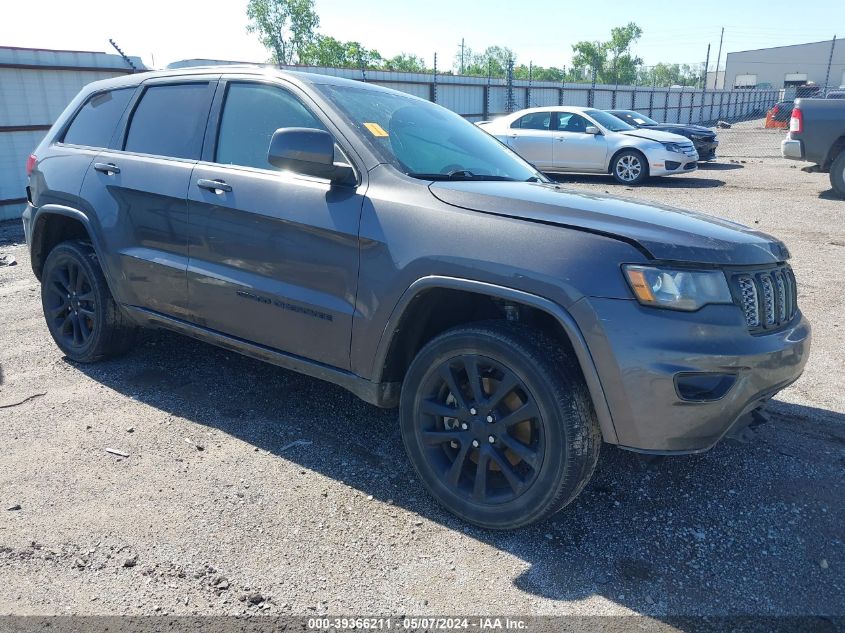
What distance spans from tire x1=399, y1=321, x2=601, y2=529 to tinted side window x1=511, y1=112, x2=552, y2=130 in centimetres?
1297

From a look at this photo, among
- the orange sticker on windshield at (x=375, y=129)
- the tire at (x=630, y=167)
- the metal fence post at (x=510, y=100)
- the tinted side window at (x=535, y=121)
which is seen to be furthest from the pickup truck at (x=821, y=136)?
the metal fence post at (x=510, y=100)

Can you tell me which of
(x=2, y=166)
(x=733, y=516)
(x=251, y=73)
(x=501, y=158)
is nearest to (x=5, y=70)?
(x=2, y=166)

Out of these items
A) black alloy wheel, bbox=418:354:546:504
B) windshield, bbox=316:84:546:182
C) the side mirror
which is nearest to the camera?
black alloy wheel, bbox=418:354:546:504

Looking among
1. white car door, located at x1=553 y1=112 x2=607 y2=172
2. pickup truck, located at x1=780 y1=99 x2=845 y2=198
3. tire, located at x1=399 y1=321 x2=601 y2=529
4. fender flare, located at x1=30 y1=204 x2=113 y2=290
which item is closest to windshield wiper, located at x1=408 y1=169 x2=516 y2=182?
tire, located at x1=399 y1=321 x2=601 y2=529

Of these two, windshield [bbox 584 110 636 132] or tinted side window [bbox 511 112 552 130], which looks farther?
tinted side window [bbox 511 112 552 130]

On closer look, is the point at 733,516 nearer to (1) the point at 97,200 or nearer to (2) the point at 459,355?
(2) the point at 459,355

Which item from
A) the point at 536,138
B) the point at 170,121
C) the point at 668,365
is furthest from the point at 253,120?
the point at 536,138

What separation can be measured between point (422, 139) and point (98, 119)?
238cm

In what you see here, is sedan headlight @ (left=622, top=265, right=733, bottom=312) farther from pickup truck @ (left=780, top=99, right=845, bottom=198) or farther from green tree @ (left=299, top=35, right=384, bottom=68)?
green tree @ (left=299, top=35, right=384, bottom=68)

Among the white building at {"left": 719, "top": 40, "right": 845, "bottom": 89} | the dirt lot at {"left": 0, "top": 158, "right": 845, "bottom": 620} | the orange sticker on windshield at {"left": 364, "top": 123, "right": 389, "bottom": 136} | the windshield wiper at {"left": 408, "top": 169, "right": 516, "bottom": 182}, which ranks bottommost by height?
the dirt lot at {"left": 0, "top": 158, "right": 845, "bottom": 620}

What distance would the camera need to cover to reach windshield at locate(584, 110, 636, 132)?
14633 millimetres

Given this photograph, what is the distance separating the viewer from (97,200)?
A: 4.25 metres

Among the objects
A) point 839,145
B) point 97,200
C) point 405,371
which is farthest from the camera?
point 839,145

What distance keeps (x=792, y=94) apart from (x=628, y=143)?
1717 inches
